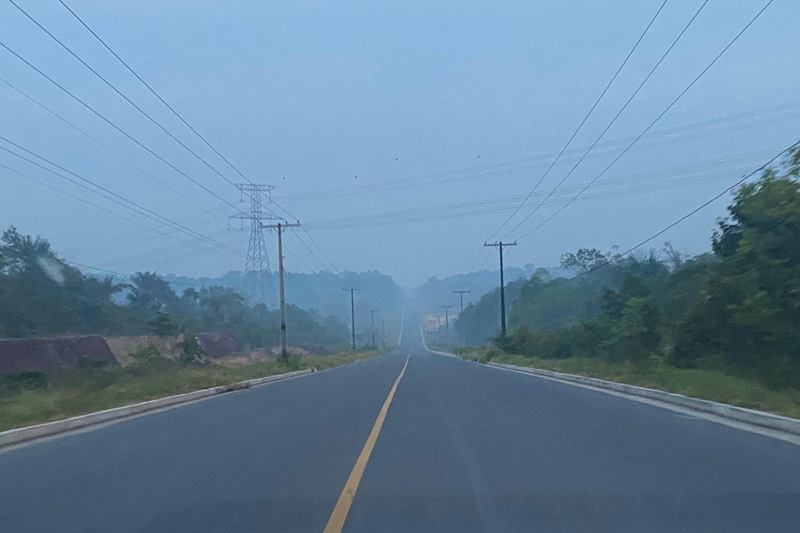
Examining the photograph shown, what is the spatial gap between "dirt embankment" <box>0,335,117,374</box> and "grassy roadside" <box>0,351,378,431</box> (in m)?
4.74

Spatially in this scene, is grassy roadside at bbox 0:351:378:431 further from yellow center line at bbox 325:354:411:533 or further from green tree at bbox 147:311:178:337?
yellow center line at bbox 325:354:411:533

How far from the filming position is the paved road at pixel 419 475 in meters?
8.84

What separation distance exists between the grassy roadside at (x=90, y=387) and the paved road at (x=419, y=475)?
347cm

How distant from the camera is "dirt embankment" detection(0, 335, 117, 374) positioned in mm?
43625

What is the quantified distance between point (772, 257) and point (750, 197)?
8.59 feet

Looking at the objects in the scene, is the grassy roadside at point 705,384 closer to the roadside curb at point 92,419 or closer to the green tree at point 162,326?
the roadside curb at point 92,419

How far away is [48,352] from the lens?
46750mm

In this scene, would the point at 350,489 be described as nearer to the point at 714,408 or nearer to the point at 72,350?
the point at 714,408

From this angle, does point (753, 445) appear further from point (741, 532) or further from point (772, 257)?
point (772, 257)

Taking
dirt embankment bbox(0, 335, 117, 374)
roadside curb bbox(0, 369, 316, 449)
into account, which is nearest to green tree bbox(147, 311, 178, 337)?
dirt embankment bbox(0, 335, 117, 374)

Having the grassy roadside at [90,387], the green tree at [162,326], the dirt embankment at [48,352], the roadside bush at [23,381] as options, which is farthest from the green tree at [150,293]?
the roadside bush at [23,381]

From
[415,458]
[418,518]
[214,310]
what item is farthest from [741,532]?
[214,310]

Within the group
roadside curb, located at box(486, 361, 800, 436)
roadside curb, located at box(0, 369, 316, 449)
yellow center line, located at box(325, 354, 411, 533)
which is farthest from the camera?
roadside curb, located at box(0, 369, 316, 449)

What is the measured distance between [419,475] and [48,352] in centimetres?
4042
